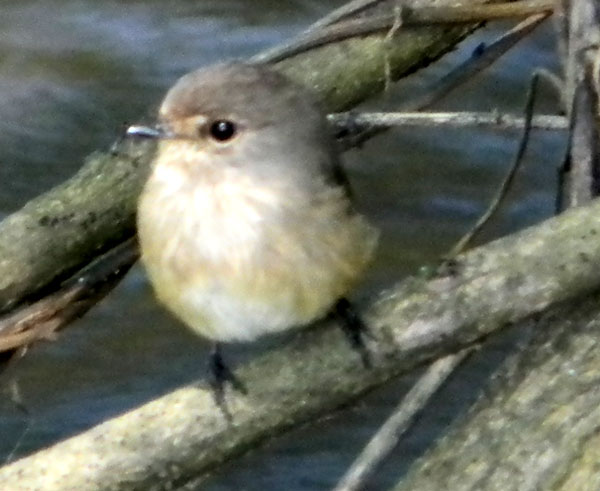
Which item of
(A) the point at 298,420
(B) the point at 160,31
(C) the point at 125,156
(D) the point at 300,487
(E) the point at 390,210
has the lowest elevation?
(A) the point at 298,420

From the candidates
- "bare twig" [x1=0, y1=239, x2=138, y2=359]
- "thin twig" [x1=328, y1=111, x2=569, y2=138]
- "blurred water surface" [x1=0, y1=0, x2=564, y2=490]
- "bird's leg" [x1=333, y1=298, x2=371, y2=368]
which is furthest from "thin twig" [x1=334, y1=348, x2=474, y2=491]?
"blurred water surface" [x1=0, y1=0, x2=564, y2=490]

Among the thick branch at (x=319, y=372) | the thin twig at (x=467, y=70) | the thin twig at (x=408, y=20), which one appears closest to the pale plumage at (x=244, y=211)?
the thick branch at (x=319, y=372)

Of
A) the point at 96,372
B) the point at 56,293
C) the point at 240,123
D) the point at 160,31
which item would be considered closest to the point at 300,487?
the point at 96,372

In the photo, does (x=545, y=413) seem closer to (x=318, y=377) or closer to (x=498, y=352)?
(x=318, y=377)

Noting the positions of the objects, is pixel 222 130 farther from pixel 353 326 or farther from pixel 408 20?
pixel 408 20

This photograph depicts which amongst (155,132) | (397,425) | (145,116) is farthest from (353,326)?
(145,116)
